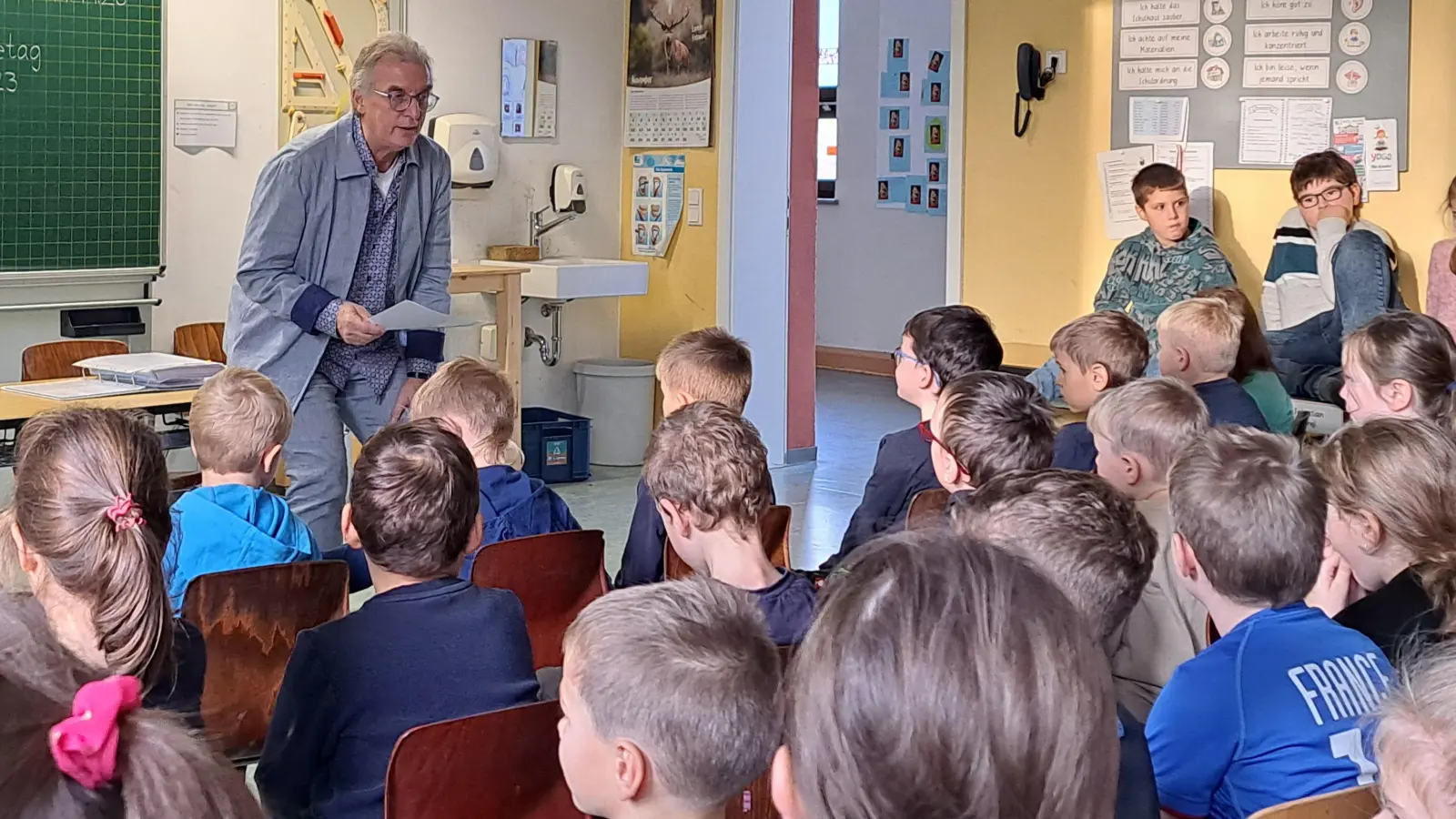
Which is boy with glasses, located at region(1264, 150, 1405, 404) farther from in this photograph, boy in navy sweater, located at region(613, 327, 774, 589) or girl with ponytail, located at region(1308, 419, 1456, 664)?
girl with ponytail, located at region(1308, 419, 1456, 664)

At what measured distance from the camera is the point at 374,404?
4078 mm

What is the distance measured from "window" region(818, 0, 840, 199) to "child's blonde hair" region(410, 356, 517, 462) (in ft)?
25.9

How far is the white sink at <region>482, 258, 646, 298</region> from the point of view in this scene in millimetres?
7004

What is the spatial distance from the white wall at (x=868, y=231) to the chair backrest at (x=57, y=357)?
6467 millimetres

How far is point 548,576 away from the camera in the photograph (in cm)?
306

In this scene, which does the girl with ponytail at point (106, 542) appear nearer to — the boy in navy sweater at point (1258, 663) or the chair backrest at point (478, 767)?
the chair backrest at point (478, 767)

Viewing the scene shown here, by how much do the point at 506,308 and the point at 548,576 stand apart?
4.03 metres

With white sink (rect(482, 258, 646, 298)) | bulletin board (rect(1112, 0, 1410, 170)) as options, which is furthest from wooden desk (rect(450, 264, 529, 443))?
bulletin board (rect(1112, 0, 1410, 170))

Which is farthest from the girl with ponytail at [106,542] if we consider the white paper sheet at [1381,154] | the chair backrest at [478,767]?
the white paper sheet at [1381,154]

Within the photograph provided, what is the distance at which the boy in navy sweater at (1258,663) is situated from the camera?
1.99m

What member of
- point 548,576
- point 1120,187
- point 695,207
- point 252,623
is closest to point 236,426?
point 252,623

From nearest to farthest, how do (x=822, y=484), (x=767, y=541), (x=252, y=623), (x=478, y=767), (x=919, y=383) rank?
(x=478, y=767) < (x=252, y=623) < (x=767, y=541) < (x=919, y=383) < (x=822, y=484)

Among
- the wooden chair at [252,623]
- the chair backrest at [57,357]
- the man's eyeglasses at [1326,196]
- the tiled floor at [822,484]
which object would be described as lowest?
the tiled floor at [822,484]

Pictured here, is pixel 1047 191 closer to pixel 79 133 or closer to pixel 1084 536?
pixel 79 133
